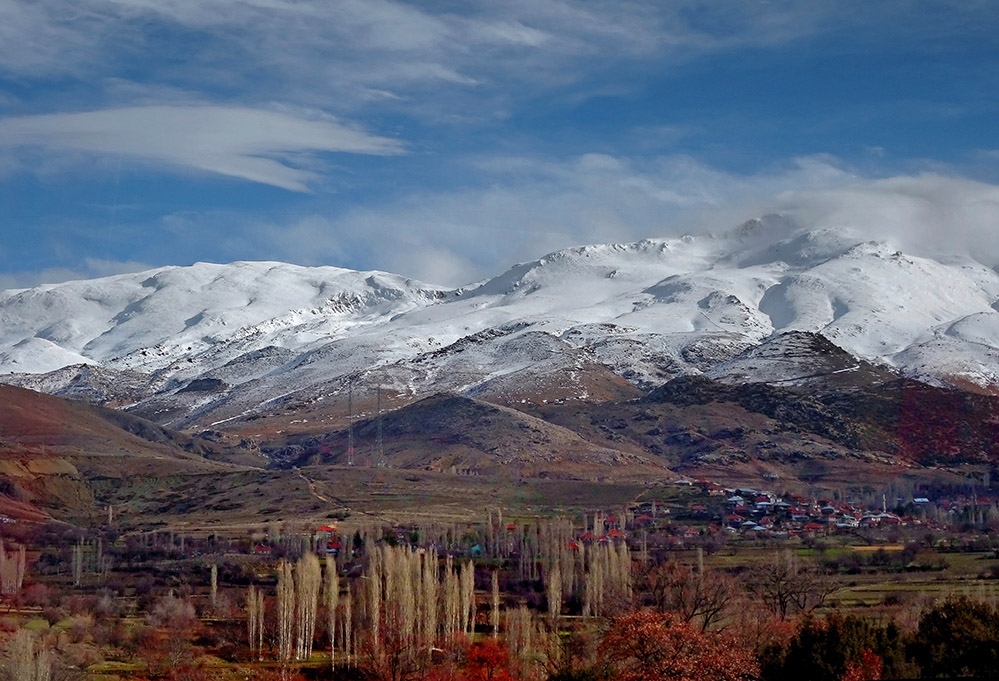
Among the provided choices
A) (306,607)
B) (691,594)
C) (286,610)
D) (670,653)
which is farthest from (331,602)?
(670,653)

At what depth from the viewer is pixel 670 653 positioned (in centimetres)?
5047

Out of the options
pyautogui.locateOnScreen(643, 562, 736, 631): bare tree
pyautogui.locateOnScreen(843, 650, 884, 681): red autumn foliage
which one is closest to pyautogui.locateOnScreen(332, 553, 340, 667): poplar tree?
pyautogui.locateOnScreen(643, 562, 736, 631): bare tree

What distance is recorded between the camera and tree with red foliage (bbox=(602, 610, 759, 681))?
4944cm

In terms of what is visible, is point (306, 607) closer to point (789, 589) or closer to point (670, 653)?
point (789, 589)

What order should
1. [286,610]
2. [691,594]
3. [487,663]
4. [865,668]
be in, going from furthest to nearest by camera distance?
1. [286,610]
2. [487,663]
3. [691,594]
4. [865,668]

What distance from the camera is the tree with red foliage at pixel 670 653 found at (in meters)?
49.4

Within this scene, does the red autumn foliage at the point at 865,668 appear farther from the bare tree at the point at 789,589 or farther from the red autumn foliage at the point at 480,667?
the bare tree at the point at 789,589

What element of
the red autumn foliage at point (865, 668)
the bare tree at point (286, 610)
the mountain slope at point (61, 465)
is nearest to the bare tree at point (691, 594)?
the red autumn foliage at point (865, 668)

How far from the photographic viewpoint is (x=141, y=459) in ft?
602

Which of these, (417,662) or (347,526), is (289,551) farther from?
(417,662)

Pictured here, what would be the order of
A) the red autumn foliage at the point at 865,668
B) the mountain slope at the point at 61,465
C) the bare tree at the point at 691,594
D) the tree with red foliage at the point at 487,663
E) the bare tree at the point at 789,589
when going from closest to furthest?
the red autumn foliage at the point at 865,668, the bare tree at the point at 691,594, the tree with red foliage at the point at 487,663, the bare tree at the point at 789,589, the mountain slope at the point at 61,465

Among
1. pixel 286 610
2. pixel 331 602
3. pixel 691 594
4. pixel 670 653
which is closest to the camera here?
pixel 670 653

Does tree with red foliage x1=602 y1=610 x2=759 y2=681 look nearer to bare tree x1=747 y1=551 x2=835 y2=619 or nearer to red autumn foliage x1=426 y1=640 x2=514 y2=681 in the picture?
red autumn foliage x1=426 y1=640 x2=514 y2=681

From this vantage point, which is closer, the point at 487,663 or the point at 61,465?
the point at 487,663
